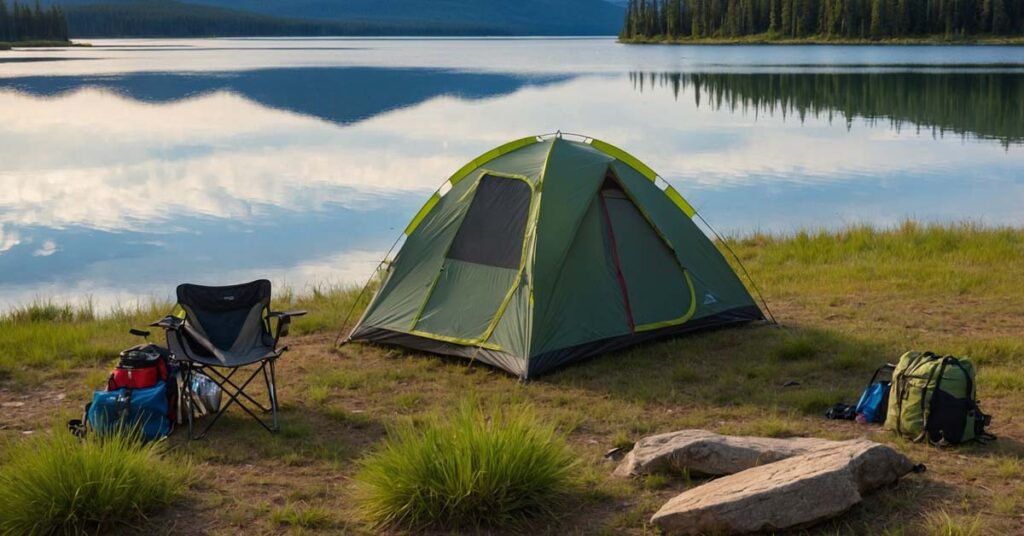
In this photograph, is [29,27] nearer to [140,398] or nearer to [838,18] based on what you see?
[838,18]

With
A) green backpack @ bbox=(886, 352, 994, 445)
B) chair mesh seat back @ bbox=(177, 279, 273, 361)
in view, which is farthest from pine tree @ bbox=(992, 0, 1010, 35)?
chair mesh seat back @ bbox=(177, 279, 273, 361)

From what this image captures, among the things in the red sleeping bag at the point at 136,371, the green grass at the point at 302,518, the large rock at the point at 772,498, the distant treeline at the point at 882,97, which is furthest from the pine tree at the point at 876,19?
the green grass at the point at 302,518

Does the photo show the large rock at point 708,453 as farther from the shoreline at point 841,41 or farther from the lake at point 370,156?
the shoreline at point 841,41

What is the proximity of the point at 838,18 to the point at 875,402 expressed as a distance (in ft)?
305

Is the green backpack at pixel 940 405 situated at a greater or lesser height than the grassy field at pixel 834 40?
lesser

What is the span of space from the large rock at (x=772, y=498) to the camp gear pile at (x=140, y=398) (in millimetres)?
3213

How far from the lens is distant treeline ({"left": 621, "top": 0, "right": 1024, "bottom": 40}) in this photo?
3410 inches

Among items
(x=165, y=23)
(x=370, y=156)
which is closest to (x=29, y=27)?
(x=165, y=23)

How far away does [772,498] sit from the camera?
4887 mm

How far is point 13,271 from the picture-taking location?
550 inches

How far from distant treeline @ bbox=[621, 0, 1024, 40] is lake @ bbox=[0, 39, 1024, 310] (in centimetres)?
4121

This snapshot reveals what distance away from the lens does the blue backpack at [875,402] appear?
6716 millimetres

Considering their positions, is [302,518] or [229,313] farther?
[229,313]

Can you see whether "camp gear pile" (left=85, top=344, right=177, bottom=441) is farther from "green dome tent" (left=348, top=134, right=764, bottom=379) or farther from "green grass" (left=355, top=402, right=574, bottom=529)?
"green dome tent" (left=348, top=134, right=764, bottom=379)
